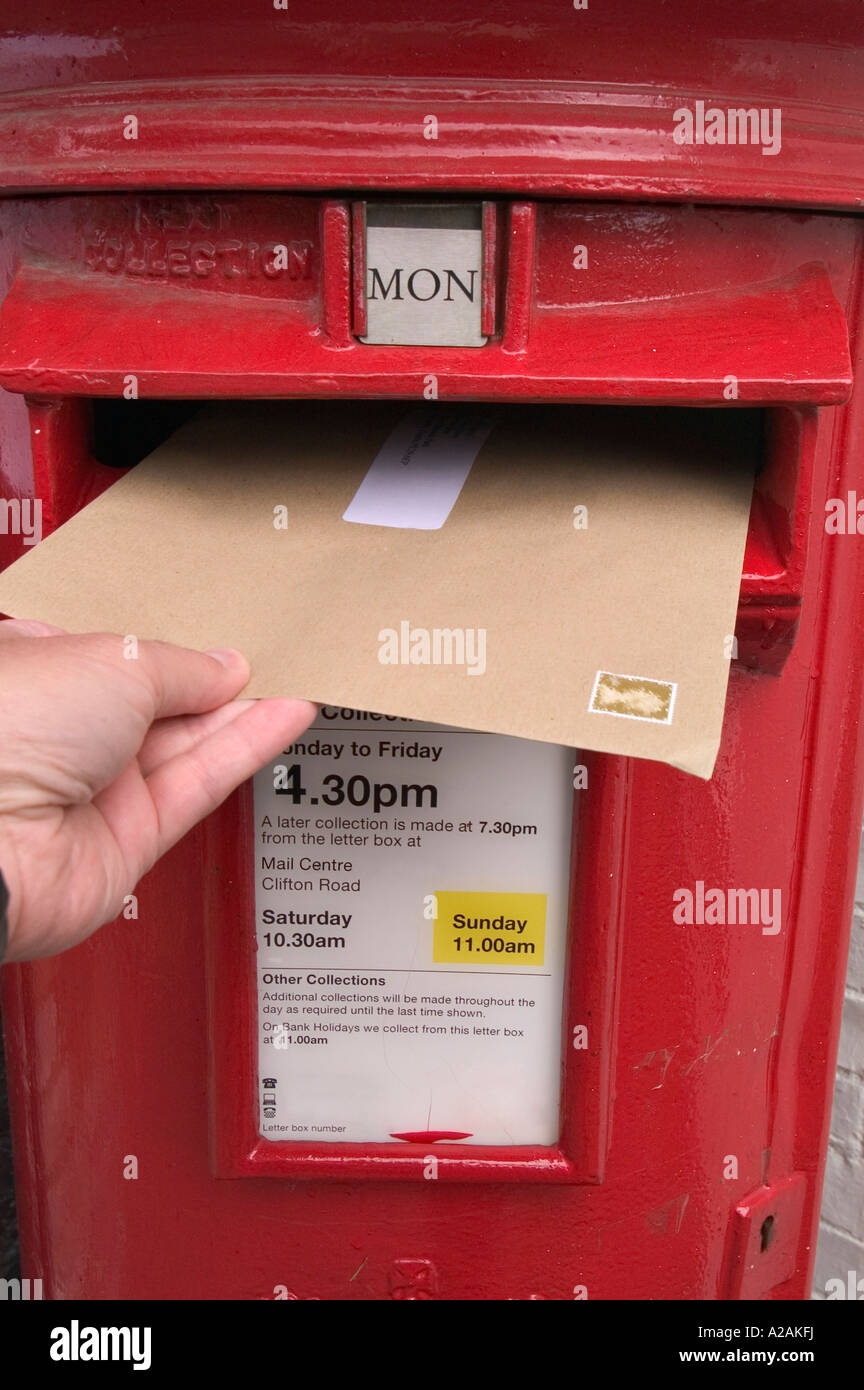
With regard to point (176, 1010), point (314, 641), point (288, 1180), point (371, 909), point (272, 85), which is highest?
point (272, 85)

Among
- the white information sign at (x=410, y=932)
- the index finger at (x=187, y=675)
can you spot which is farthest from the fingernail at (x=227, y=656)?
the white information sign at (x=410, y=932)

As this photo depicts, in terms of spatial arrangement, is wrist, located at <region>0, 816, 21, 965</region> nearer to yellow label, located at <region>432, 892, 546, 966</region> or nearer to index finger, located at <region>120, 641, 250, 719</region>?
index finger, located at <region>120, 641, 250, 719</region>

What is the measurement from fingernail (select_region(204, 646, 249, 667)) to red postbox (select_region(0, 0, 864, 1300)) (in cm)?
22

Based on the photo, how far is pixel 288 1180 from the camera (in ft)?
4.55

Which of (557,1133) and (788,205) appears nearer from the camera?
(788,205)

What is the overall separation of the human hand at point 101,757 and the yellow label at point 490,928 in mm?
336

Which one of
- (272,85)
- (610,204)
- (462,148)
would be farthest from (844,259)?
(272,85)

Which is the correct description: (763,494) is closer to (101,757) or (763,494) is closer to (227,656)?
(227,656)

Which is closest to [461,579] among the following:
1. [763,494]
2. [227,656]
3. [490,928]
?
[227,656]

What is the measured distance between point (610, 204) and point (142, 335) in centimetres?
43

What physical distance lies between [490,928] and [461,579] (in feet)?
1.48

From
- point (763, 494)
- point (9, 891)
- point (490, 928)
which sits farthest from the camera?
point (490, 928)

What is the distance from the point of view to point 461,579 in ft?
3.47

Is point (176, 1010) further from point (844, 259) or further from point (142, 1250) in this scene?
point (844, 259)
